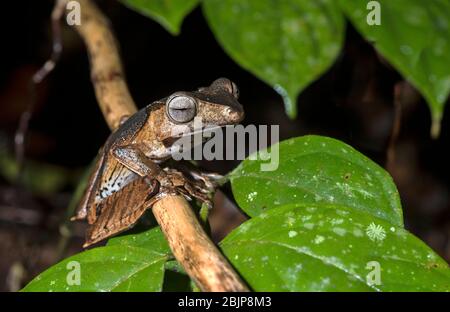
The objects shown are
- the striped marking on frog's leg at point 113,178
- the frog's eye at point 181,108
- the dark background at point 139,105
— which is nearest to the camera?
the frog's eye at point 181,108

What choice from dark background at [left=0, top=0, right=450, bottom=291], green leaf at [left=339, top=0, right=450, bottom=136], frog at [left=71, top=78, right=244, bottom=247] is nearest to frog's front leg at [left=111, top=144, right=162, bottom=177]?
frog at [left=71, top=78, right=244, bottom=247]

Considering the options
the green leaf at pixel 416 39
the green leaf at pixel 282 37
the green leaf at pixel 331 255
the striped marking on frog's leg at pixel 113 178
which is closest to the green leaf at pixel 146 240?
the green leaf at pixel 331 255

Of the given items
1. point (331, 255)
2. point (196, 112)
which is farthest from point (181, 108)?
point (331, 255)

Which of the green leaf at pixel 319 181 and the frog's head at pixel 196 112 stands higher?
the frog's head at pixel 196 112

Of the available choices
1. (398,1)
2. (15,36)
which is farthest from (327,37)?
(15,36)

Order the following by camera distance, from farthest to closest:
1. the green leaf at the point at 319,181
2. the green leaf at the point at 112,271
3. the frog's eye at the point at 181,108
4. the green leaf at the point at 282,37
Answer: the frog's eye at the point at 181,108
the green leaf at the point at 282,37
the green leaf at the point at 319,181
the green leaf at the point at 112,271

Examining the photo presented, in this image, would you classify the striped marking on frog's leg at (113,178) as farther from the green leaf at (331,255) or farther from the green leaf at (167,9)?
the green leaf at (331,255)

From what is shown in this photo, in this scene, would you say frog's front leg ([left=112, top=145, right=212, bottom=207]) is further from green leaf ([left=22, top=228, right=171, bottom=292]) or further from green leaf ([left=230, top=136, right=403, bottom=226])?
green leaf ([left=22, top=228, right=171, bottom=292])
